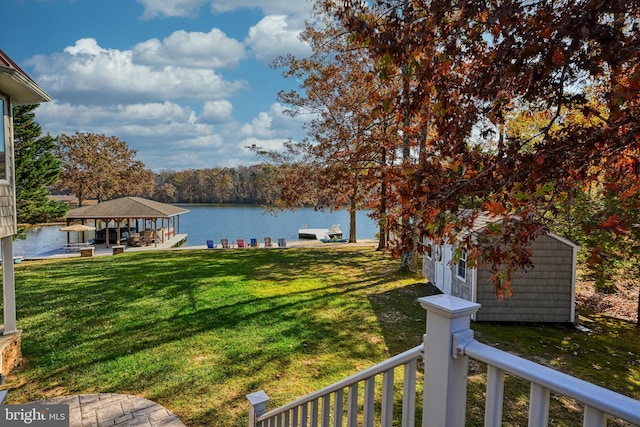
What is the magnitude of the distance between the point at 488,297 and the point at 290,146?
43.3 ft

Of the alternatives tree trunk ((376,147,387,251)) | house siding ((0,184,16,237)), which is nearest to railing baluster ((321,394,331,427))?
tree trunk ((376,147,387,251))

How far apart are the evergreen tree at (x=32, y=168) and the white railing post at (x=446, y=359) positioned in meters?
30.9

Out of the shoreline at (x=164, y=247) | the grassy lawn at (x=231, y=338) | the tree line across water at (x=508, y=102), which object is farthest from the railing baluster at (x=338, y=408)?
the shoreline at (x=164, y=247)

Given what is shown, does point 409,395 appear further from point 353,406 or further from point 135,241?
point 135,241

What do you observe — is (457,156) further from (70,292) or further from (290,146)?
(290,146)

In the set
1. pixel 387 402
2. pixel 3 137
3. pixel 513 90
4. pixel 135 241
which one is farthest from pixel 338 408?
pixel 135 241

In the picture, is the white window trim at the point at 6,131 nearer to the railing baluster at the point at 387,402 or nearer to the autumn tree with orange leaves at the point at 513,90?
the autumn tree with orange leaves at the point at 513,90

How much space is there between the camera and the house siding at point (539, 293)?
7.94 metres

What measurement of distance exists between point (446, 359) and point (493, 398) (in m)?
0.18

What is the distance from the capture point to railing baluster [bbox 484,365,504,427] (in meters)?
1.13

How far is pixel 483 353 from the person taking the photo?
1.16 meters

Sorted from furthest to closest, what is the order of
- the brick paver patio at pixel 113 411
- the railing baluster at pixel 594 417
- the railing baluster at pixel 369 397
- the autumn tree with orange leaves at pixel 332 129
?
the autumn tree with orange leaves at pixel 332 129 → the brick paver patio at pixel 113 411 → the railing baluster at pixel 369 397 → the railing baluster at pixel 594 417

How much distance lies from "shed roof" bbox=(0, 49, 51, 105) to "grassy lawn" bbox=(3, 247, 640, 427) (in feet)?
14.0

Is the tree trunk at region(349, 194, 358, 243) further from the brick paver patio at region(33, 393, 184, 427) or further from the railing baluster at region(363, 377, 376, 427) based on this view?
the railing baluster at region(363, 377, 376, 427)
